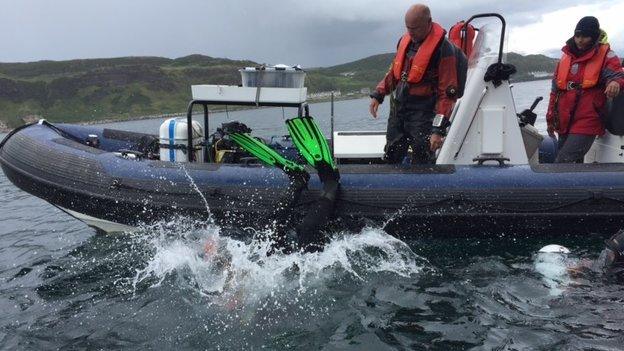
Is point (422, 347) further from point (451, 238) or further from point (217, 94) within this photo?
point (217, 94)

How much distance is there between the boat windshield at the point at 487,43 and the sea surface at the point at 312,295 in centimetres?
215

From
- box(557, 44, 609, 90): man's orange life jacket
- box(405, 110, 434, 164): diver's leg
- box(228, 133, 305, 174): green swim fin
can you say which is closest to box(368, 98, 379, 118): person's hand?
box(405, 110, 434, 164): diver's leg

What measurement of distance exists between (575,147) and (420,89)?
2.07 meters

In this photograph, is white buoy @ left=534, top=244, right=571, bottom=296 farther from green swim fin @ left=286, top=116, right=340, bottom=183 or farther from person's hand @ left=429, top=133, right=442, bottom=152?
green swim fin @ left=286, top=116, right=340, bottom=183

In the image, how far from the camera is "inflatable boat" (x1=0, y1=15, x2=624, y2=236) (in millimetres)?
5246

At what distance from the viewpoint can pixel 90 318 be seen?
414cm

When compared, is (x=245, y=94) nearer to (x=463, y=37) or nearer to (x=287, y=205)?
(x=287, y=205)

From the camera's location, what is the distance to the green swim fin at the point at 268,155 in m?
5.23

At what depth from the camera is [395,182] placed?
539cm

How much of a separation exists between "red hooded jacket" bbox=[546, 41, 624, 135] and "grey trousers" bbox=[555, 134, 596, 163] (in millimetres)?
70

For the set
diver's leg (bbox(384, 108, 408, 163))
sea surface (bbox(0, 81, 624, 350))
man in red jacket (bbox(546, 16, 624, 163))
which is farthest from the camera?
diver's leg (bbox(384, 108, 408, 163))

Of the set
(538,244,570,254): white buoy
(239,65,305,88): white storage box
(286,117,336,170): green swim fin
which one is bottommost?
(538,244,570,254): white buoy

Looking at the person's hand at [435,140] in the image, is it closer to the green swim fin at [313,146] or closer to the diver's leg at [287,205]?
the green swim fin at [313,146]

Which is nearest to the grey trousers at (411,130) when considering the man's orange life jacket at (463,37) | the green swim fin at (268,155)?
the green swim fin at (268,155)
